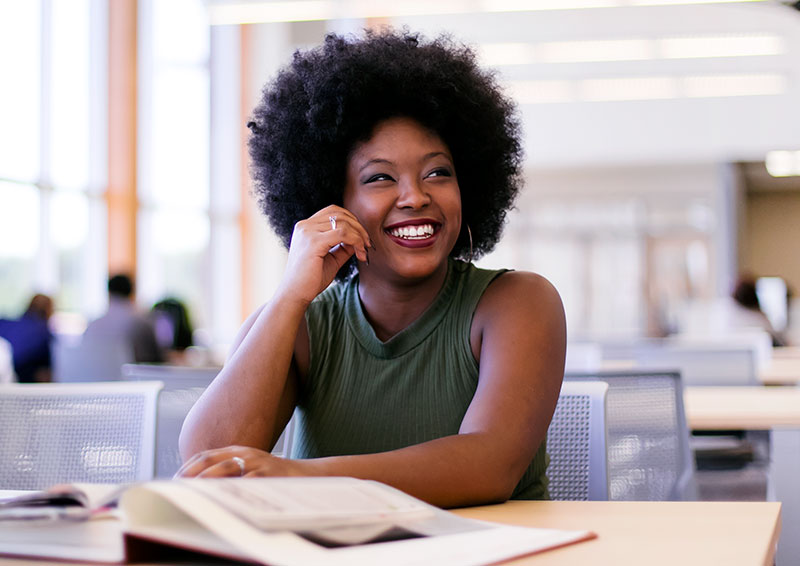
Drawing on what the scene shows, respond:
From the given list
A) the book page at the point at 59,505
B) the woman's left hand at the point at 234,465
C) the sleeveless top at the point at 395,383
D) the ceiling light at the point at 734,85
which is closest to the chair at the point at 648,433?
the sleeveless top at the point at 395,383

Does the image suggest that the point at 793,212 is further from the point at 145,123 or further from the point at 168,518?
the point at 168,518

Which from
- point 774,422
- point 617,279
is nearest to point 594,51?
point 617,279

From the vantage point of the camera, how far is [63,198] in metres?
8.16

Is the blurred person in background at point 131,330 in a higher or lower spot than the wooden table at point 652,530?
lower

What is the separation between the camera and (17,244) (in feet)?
24.6

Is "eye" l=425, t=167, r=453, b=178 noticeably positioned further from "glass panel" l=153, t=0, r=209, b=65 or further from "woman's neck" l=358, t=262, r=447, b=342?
"glass panel" l=153, t=0, r=209, b=65

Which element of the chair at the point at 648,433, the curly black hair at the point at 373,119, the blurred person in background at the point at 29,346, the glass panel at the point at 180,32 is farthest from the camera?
the glass panel at the point at 180,32

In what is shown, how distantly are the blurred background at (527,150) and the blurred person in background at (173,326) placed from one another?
31cm

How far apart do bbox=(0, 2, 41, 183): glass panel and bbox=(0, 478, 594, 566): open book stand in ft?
22.6

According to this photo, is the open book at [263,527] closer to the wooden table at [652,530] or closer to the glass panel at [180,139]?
the wooden table at [652,530]

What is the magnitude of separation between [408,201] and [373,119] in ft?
0.61

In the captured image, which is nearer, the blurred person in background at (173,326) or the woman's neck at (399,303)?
the woman's neck at (399,303)

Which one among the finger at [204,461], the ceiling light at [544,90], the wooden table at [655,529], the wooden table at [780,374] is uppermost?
the ceiling light at [544,90]

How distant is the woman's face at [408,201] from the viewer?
62.2 inches
